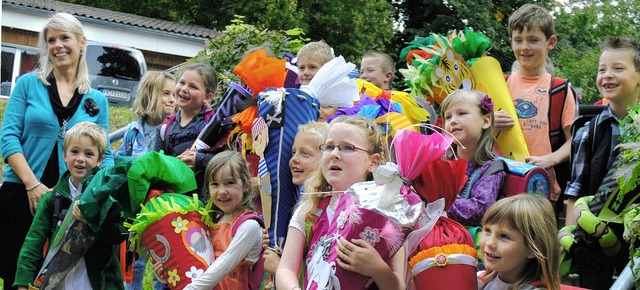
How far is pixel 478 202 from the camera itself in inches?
170

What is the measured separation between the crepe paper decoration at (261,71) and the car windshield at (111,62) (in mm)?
15423

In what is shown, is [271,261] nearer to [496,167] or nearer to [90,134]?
[496,167]

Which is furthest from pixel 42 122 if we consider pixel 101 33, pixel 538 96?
pixel 101 33

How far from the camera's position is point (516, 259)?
351 cm

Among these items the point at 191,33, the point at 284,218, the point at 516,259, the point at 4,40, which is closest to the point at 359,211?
the point at 516,259

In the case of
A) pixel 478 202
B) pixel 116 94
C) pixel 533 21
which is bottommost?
pixel 116 94

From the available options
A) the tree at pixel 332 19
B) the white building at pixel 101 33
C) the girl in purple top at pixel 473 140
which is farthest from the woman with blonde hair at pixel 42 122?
the tree at pixel 332 19

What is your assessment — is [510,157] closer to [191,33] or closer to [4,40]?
[4,40]

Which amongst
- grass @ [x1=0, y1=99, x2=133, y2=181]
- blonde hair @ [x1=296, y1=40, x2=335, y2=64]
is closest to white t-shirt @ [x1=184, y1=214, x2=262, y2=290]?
blonde hair @ [x1=296, y1=40, x2=335, y2=64]

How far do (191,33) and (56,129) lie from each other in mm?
22114

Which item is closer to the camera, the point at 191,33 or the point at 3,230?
the point at 3,230

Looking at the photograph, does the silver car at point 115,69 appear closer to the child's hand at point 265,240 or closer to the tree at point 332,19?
the tree at point 332,19

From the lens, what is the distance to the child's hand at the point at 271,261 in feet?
13.7

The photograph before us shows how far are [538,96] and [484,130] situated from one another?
805 mm
